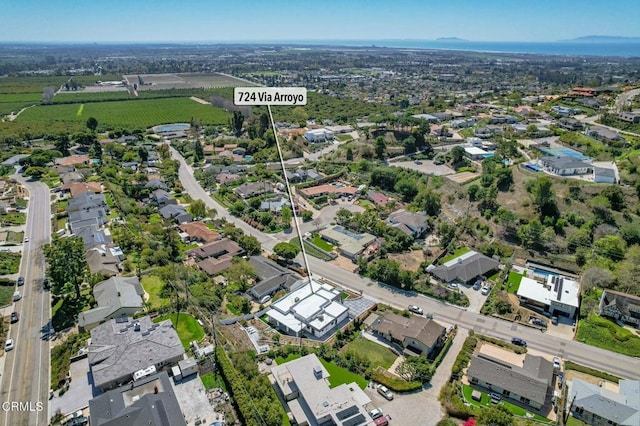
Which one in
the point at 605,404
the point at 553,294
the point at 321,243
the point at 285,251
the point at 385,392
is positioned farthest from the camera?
the point at 321,243

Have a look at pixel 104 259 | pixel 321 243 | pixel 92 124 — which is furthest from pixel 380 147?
pixel 92 124

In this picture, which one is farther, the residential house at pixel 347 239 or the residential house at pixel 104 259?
the residential house at pixel 347 239

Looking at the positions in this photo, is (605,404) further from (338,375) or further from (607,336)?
(338,375)

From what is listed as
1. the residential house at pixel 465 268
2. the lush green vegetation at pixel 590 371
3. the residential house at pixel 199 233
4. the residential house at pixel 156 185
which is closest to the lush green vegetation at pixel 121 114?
the residential house at pixel 156 185

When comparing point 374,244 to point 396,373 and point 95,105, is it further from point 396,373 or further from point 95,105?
point 95,105

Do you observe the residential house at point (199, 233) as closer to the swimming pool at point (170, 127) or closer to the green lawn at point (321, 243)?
the green lawn at point (321, 243)

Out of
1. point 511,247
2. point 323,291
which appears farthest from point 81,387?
point 511,247
